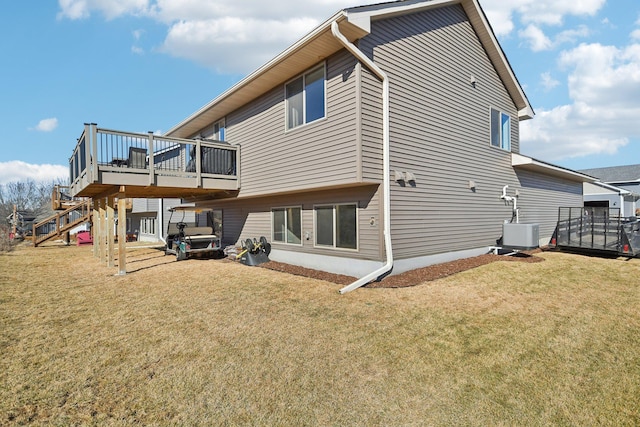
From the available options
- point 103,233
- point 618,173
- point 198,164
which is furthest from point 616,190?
point 103,233

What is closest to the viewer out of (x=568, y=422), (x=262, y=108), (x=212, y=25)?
(x=568, y=422)

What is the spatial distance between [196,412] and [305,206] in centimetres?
698

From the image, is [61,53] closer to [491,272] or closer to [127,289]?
[127,289]

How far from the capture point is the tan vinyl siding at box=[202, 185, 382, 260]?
7.62 meters

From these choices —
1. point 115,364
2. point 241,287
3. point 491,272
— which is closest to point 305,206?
point 241,287

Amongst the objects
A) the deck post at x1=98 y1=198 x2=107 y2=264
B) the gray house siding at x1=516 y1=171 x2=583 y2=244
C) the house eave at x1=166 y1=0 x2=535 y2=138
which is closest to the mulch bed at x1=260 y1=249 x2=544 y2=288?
the gray house siding at x1=516 y1=171 x2=583 y2=244

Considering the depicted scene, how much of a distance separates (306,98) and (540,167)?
10124mm

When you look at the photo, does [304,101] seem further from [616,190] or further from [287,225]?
[616,190]

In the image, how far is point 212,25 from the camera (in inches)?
625

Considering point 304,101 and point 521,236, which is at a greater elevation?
point 304,101

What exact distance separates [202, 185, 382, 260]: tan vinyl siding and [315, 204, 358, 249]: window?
0.49ft

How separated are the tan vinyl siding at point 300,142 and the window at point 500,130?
7.13 meters

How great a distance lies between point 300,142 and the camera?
872cm

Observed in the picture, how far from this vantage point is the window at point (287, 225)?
384 inches
